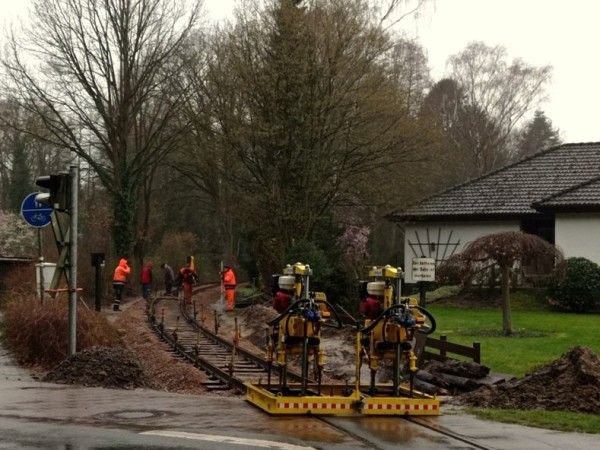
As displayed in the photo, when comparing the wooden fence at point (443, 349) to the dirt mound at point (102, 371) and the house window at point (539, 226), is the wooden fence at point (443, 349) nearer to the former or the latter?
the dirt mound at point (102, 371)

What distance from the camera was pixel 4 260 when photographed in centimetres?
3544

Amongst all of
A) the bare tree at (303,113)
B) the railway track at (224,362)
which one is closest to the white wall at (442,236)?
the bare tree at (303,113)

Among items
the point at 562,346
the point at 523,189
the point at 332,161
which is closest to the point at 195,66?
the point at 332,161

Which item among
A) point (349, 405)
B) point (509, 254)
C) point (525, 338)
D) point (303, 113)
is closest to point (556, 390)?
point (349, 405)

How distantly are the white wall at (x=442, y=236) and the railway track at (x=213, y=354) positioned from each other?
13.0 m

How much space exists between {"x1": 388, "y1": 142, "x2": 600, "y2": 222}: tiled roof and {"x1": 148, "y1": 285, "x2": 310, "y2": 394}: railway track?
13419mm

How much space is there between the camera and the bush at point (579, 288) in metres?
31.8

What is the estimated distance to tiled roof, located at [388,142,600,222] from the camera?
129 ft

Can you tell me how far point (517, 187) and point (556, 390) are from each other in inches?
1134

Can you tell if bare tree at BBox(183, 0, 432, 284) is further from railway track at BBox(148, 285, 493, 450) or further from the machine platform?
the machine platform

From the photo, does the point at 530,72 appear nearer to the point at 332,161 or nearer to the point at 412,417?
the point at 332,161

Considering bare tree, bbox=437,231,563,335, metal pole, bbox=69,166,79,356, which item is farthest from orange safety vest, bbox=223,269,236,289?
metal pole, bbox=69,166,79,356

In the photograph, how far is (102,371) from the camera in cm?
1374

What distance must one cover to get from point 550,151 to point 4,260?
80.8 feet
